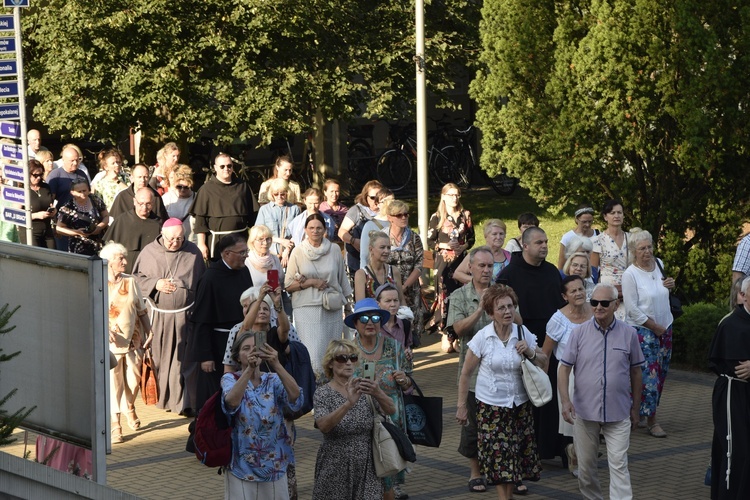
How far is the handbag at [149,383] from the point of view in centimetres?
1288

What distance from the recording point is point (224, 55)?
22391 mm

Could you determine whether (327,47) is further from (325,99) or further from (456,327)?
(456,327)

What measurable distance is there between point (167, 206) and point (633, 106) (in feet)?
18.5

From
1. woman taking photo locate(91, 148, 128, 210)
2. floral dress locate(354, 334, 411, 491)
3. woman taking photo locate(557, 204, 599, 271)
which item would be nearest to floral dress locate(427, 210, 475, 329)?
woman taking photo locate(557, 204, 599, 271)

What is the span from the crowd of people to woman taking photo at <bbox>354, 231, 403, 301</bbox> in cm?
2

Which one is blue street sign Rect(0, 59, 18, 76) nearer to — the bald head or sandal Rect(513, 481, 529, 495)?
the bald head

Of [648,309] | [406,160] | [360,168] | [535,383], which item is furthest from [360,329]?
[360,168]

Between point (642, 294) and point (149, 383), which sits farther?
point (149, 383)

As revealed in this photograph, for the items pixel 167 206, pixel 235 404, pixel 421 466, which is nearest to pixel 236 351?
pixel 235 404

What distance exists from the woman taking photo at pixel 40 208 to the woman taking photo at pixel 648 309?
7480 mm

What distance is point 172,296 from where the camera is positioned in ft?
41.7

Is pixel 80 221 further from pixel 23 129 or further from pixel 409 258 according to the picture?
pixel 409 258

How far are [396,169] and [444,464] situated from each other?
19.7 meters

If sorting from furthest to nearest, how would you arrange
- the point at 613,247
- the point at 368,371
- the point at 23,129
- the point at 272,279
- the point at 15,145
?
the point at 15,145
the point at 23,129
the point at 613,247
the point at 368,371
the point at 272,279
